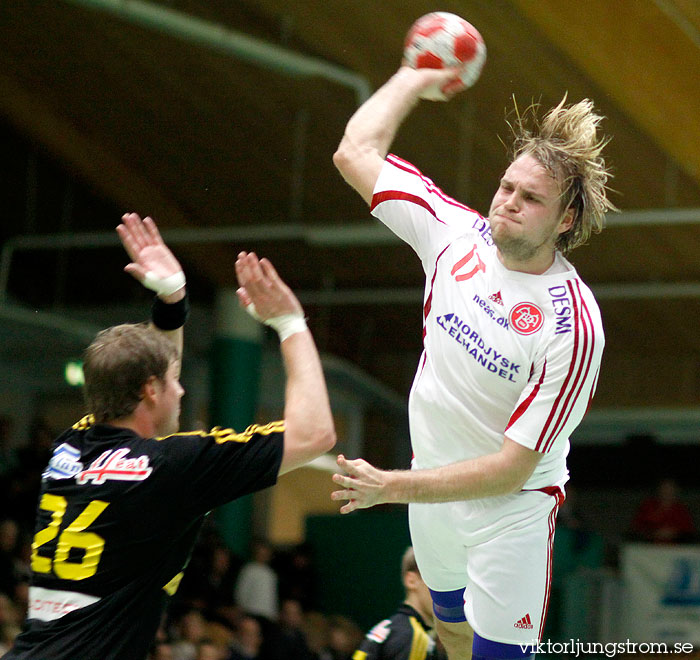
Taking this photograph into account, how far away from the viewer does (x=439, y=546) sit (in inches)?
184

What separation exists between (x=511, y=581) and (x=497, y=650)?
0.27 m

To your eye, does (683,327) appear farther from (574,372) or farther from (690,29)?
(574,372)

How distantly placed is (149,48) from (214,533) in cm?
651

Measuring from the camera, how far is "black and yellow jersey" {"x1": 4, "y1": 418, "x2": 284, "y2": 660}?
3.57 metres

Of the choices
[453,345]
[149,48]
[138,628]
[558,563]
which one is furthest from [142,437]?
[558,563]

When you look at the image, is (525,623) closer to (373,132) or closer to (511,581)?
(511,581)

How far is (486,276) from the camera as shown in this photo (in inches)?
176

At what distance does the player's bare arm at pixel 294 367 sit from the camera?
3648 millimetres

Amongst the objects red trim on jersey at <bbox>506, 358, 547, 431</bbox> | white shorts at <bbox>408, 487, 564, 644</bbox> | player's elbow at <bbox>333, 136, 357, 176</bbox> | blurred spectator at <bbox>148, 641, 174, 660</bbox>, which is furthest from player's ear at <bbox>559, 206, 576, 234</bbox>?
blurred spectator at <bbox>148, 641, 174, 660</bbox>

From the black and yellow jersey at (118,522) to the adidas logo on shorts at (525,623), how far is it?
1.36m

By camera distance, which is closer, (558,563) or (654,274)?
(558,563)

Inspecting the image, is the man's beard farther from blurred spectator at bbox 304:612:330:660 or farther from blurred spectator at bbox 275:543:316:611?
blurred spectator at bbox 275:543:316:611

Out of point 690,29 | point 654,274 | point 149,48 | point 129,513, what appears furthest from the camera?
point 654,274

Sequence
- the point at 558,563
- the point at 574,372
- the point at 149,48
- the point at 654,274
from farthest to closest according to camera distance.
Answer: the point at 654,274 → the point at 558,563 → the point at 149,48 → the point at 574,372
